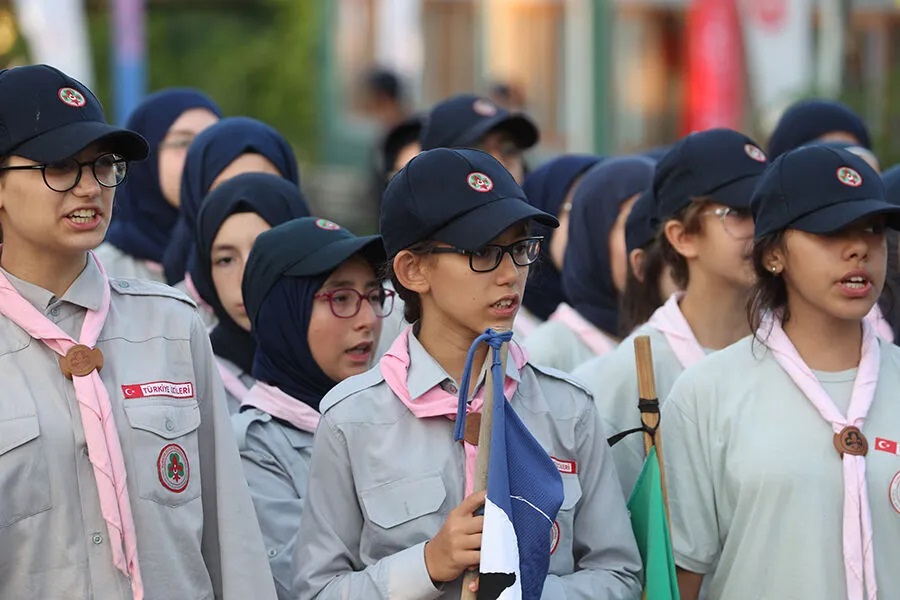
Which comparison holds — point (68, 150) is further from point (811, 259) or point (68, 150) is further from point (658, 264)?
point (658, 264)

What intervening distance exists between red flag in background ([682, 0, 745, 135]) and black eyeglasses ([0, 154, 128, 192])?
26.1 ft

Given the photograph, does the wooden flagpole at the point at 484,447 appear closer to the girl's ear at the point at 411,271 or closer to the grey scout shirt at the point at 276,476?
the girl's ear at the point at 411,271

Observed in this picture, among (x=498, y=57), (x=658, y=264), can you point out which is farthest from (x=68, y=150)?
(x=498, y=57)

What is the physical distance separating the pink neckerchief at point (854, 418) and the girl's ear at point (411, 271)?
1.00 meters

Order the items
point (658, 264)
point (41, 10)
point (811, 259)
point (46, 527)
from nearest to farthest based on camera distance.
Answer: point (46, 527)
point (811, 259)
point (658, 264)
point (41, 10)

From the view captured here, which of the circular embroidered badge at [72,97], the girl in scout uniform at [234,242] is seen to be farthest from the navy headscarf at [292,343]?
the circular embroidered badge at [72,97]

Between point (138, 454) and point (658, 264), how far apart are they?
225 cm

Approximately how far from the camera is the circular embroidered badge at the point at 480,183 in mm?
4051

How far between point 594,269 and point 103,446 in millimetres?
2718

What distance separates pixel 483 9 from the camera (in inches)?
770

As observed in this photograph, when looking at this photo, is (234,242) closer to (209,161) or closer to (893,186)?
(209,161)

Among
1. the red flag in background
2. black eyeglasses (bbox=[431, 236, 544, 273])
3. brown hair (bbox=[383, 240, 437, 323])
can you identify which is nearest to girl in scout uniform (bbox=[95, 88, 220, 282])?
brown hair (bbox=[383, 240, 437, 323])

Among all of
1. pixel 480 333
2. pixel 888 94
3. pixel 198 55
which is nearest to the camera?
pixel 480 333

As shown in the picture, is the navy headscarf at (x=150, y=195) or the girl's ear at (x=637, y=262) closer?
the girl's ear at (x=637, y=262)
